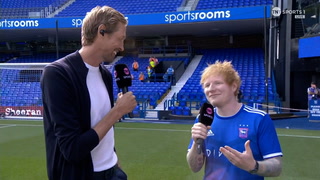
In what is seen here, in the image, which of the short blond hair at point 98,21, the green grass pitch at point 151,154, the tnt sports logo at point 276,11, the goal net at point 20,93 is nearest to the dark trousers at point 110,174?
the short blond hair at point 98,21

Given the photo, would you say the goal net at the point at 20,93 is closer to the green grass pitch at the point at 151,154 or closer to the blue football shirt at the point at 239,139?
the green grass pitch at the point at 151,154

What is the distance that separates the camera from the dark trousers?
1.92 metres

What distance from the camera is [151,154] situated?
7.20m

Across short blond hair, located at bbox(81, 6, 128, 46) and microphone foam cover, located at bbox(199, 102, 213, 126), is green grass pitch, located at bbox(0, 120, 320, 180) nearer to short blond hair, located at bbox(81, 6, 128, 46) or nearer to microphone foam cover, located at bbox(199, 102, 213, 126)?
microphone foam cover, located at bbox(199, 102, 213, 126)

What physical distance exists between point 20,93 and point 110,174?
48.5 ft

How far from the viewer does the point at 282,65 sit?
1780cm

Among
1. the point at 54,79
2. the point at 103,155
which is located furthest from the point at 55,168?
the point at 54,79

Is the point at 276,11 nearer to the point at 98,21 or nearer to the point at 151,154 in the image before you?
the point at 151,154

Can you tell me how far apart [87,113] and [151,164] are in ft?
15.4

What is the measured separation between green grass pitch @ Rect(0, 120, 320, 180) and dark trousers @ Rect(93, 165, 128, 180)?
3.35 meters

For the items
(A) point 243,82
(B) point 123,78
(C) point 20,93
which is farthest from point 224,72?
(A) point 243,82

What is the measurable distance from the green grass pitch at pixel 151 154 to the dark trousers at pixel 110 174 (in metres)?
3.35

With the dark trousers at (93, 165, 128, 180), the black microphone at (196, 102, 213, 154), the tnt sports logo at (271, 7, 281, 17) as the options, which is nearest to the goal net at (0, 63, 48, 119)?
the dark trousers at (93, 165, 128, 180)

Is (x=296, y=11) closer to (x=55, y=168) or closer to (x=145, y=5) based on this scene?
(x=145, y=5)
